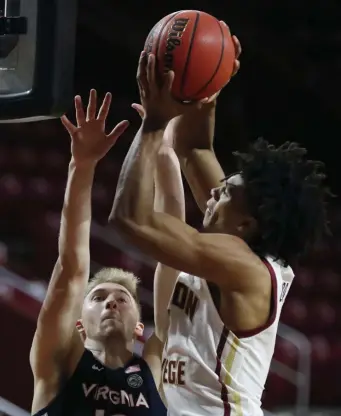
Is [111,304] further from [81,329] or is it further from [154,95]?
[154,95]

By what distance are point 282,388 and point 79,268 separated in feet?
12.1

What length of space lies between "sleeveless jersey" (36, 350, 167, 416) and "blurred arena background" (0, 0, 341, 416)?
93.4 inches

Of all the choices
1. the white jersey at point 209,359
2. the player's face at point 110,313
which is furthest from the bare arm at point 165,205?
the white jersey at point 209,359

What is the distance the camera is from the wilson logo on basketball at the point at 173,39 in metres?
2.15

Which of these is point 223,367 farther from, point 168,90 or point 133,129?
point 133,129

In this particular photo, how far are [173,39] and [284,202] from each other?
48 cm

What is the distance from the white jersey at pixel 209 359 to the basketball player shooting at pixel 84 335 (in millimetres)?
404

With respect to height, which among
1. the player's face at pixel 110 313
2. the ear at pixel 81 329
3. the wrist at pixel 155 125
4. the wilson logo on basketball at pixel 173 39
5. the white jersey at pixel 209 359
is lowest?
the ear at pixel 81 329

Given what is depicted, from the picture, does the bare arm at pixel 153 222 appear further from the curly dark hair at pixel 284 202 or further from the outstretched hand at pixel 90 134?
the outstretched hand at pixel 90 134

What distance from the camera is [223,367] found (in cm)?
215

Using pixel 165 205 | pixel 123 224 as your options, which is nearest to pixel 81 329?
pixel 165 205

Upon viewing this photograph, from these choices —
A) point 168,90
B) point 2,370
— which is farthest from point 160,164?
point 2,370

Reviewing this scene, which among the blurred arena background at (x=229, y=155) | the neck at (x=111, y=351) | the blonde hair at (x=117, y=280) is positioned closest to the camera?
the neck at (x=111, y=351)

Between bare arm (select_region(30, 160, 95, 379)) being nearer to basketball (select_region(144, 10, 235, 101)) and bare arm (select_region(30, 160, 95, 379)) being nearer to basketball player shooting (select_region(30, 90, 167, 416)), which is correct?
basketball player shooting (select_region(30, 90, 167, 416))
